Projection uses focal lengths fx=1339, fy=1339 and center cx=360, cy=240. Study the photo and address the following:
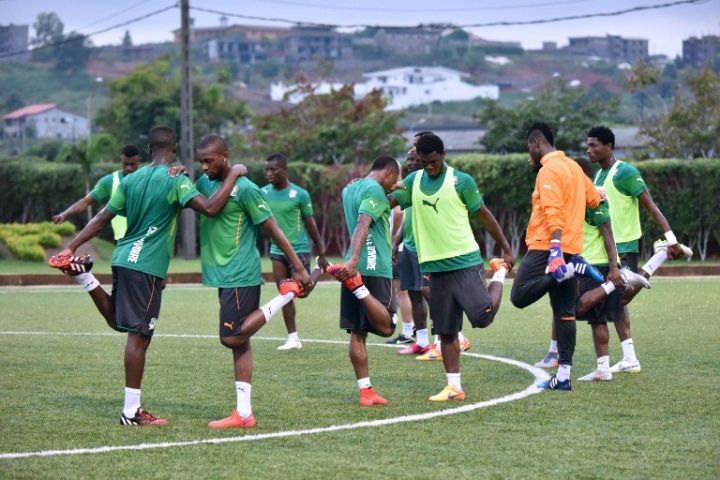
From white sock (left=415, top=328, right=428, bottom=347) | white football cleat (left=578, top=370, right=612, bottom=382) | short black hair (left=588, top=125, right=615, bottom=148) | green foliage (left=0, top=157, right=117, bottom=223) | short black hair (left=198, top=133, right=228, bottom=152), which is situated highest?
short black hair (left=198, top=133, right=228, bottom=152)

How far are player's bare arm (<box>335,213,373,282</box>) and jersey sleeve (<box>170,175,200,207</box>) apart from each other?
4.76 ft

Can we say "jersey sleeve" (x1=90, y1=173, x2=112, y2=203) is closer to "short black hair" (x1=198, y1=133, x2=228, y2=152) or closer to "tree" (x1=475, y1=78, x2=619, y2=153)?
"short black hair" (x1=198, y1=133, x2=228, y2=152)

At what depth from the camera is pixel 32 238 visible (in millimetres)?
36500

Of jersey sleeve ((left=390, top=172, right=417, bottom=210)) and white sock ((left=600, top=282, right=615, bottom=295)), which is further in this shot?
white sock ((left=600, top=282, right=615, bottom=295))

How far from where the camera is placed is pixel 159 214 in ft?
34.8

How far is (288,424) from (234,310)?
983 mm

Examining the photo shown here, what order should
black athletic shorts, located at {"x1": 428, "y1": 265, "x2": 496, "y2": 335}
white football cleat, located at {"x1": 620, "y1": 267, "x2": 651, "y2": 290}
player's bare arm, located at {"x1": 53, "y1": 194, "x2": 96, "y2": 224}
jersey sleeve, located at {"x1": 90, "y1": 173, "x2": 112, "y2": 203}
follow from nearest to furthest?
black athletic shorts, located at {"x1": 428, "y1": 265, "x2": 496, "y2": 335}
white football cleat, located at {"x1": 620, "y1": 267, "x2": 651, "y2": 290}
jersey sleeve, located at {"x1": 90, "y1": 173, "x2": 112, "y2": 203}
player's bare arm, located at {"x1": 53, "y1": 194, "x2": 96, "y2": 224}

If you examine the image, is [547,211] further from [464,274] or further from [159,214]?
[159,214]

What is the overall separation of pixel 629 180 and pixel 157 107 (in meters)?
57.3

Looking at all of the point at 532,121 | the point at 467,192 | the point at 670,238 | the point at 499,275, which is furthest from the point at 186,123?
the point at 467,192

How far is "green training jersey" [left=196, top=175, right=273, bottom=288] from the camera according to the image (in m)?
10.5

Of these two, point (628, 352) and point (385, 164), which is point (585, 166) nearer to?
point (628, 352)

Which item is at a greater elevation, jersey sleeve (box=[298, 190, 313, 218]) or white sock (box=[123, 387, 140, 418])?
jersey sleeve (box=[298, 190, 313, 218])

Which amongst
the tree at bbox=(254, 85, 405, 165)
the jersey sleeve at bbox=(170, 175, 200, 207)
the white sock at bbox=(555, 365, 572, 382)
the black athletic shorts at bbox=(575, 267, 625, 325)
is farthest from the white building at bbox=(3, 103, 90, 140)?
the jersey sleeve at bbox=(170, 175, 200, 207)
